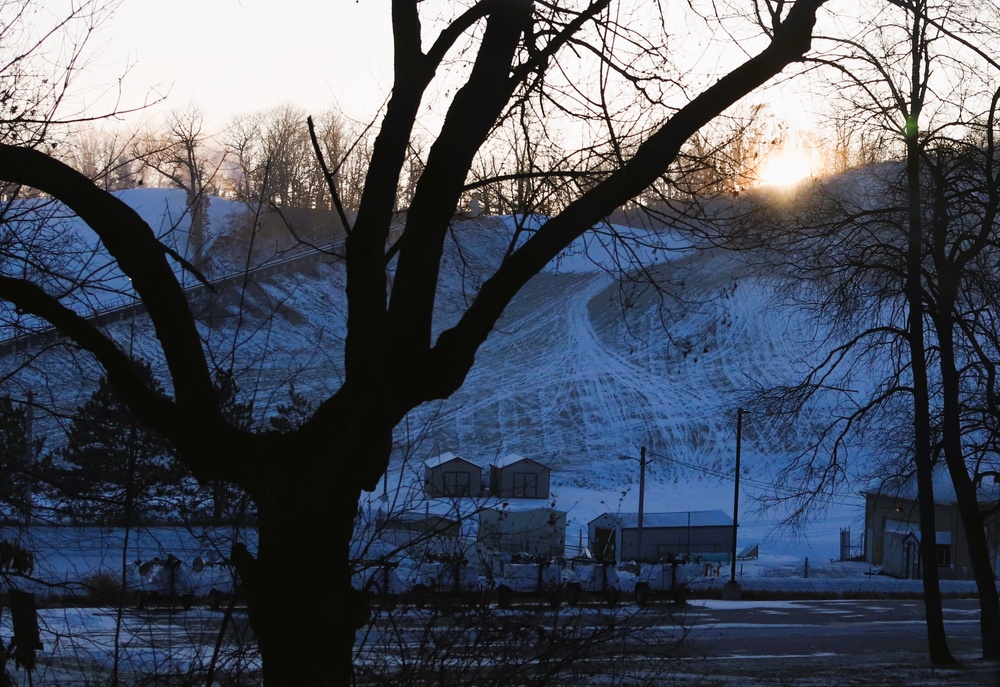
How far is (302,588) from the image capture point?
4012 millimetres

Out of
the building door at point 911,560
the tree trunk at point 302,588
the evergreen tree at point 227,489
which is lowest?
the building door at point 911,560

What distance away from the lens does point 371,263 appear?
14.4 ft

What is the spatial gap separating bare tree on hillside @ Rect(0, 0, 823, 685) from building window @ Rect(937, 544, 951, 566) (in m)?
41.3

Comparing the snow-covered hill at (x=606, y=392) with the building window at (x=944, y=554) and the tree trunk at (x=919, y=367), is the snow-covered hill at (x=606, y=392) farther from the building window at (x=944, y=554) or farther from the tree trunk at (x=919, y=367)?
the tree trunk at (x=919, y=367)

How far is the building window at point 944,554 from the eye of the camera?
41281 mm

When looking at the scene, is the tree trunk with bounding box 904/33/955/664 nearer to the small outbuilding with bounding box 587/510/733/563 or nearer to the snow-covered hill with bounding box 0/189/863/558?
the small outbuilding with bounding box 587/510/733/563

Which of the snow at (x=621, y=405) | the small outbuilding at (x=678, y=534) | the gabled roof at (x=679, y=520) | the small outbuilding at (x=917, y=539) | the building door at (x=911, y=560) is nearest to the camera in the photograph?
the building door at (x=911, y=560)

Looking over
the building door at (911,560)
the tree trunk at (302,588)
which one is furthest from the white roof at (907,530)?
the tree trunk at (302,588)

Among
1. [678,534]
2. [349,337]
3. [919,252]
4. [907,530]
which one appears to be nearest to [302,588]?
[349,337]

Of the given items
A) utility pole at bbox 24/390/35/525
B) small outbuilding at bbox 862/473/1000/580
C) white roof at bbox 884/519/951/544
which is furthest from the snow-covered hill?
utility pole at bbox 24/390/35/525

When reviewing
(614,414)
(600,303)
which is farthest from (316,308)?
(600,303)

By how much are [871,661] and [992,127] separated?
864 cm

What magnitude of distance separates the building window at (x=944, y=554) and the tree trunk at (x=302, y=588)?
1651 inches

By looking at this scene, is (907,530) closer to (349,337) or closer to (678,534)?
(678,534)
